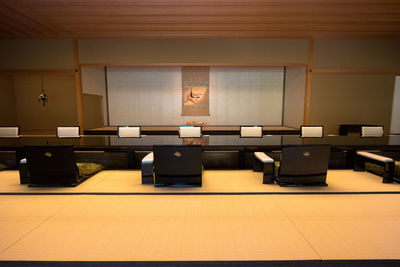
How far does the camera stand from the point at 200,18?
11.9ft

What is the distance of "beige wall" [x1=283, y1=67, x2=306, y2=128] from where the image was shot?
5511 mm

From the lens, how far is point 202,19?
368 centimetres

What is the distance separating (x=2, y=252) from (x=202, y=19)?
3.80 meters

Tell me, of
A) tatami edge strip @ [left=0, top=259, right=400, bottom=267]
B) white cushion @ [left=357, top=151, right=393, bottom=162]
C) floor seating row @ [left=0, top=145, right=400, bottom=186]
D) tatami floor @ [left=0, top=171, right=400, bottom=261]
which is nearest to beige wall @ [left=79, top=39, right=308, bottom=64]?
white cushion @ [left=357, top=151, right=393, bottom=162]

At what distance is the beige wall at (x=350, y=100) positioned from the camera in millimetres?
5109

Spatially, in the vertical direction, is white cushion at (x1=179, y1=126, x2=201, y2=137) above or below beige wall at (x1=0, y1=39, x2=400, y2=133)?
below

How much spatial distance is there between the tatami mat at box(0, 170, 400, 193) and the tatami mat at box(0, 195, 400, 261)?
0.30 feet

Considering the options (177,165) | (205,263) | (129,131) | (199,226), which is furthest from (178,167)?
(129,131)

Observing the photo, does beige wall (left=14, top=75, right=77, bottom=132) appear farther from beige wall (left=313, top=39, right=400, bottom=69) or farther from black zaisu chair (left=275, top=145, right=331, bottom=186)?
black zaisu chair (left=275, top=145, right=331, bottom=186)

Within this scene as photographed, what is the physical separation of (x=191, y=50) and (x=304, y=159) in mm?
4003

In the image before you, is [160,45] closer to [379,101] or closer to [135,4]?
[135,4]

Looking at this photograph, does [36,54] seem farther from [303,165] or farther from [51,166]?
[303,165]

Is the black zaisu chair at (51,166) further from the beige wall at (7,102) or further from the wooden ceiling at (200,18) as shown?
the beige wall at (7,102)

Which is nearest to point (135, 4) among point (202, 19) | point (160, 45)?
point (202, 19)
